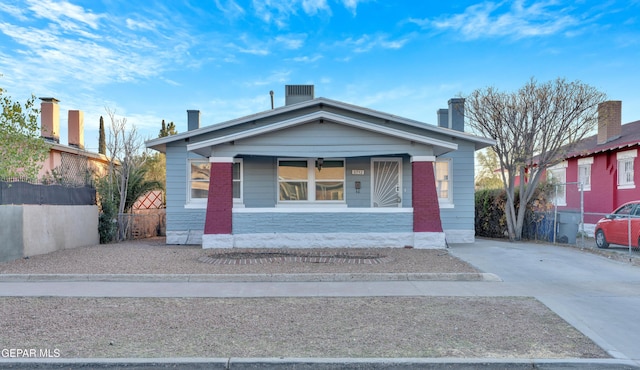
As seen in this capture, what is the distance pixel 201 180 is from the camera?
53.5 ft

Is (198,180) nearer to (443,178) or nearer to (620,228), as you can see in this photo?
(443,178)

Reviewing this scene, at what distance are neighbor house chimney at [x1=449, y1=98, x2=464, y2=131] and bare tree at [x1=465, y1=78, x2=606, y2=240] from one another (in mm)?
237

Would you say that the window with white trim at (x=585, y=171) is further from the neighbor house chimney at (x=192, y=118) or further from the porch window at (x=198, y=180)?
the neighbor house chimney at (x=192, y=118)

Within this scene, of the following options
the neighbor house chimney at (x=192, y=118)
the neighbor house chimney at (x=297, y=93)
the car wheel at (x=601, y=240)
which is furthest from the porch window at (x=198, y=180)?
the car wheel at (x=601, y=240)

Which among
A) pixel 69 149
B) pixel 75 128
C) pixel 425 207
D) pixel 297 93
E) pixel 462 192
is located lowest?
pixel 425 207

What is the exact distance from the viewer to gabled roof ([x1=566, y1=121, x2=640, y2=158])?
1834 cm

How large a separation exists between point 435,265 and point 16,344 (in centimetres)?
817

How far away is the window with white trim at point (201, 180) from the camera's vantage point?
16.1 m

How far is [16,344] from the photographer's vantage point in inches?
220

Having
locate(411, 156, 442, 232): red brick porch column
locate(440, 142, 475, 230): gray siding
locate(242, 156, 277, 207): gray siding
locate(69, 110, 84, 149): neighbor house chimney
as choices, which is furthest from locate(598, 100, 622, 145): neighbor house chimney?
locate(69, 110, 84, 149): neighbor house chimney

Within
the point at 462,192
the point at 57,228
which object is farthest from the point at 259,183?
the point at 462,192

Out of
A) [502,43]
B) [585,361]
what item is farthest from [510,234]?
[585,361]

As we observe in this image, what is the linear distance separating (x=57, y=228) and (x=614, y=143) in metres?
22.1

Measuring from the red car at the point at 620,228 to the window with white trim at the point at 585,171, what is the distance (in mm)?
8040
